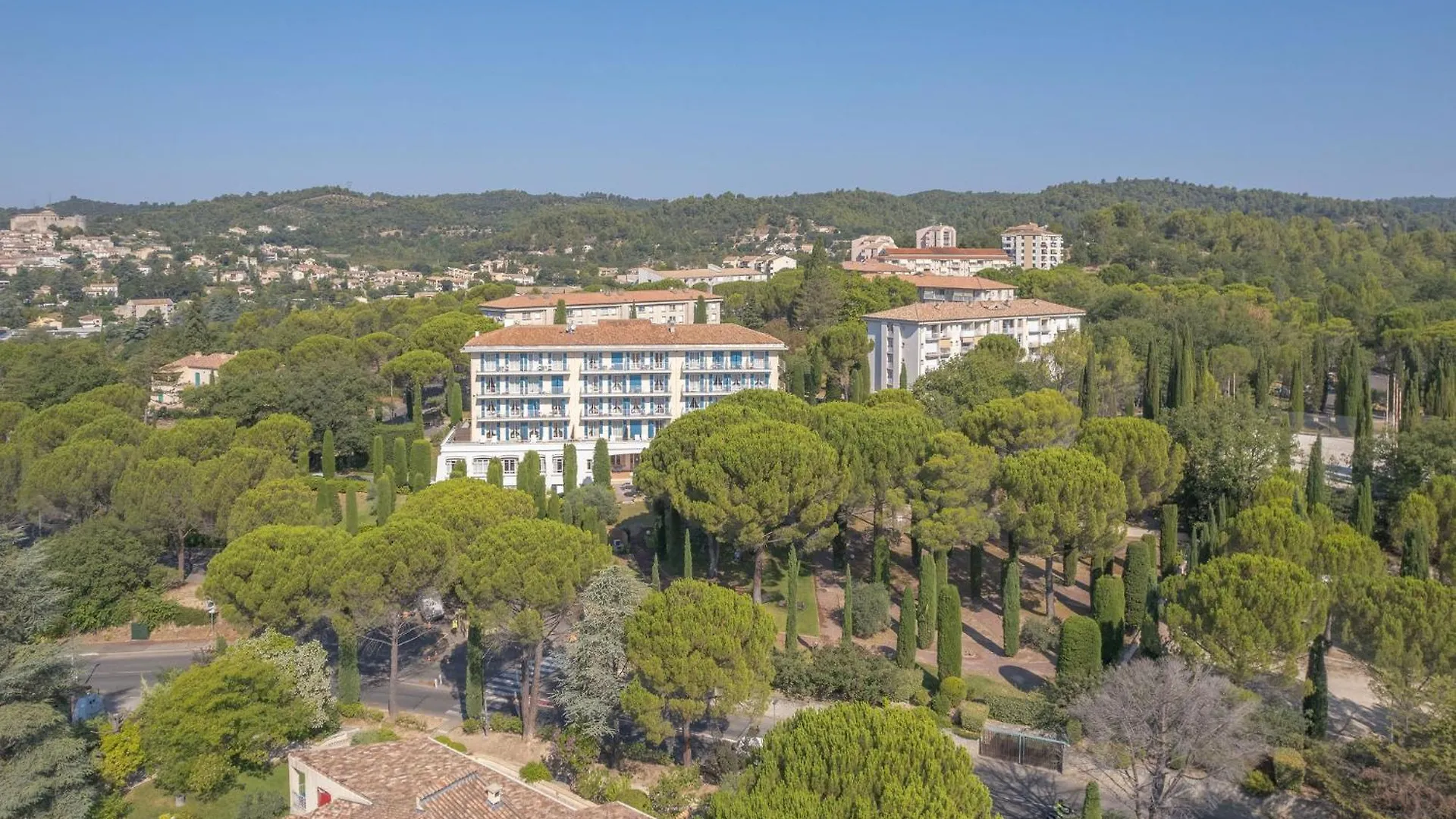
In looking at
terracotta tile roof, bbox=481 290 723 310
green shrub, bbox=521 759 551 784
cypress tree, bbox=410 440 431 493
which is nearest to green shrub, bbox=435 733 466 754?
green shrub, bbox=521 759 551 784

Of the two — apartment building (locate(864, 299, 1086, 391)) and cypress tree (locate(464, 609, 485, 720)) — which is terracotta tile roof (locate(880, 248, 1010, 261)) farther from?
cypress tree (locate(464, 609, 485, 720))

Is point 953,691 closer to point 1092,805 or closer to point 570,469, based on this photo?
point 1092,805

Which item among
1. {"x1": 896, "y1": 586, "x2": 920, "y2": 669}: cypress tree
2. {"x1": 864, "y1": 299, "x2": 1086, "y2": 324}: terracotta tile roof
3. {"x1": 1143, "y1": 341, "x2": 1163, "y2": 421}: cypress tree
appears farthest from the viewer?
{"x1": 864, "y1": 299, "x2": 1086, "y2": 324}: terracotta tile roof

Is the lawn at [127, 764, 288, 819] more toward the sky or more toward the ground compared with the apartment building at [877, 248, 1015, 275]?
more toward the ground

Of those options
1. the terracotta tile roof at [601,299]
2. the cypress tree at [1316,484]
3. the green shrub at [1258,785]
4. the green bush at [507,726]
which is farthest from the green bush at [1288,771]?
the terracotta tile roof at [601,299]

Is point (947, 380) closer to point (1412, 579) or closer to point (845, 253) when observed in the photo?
point (1412, 579)

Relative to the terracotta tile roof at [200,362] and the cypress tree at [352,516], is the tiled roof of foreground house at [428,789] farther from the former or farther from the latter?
the terracotta tile roof at [200,362]
